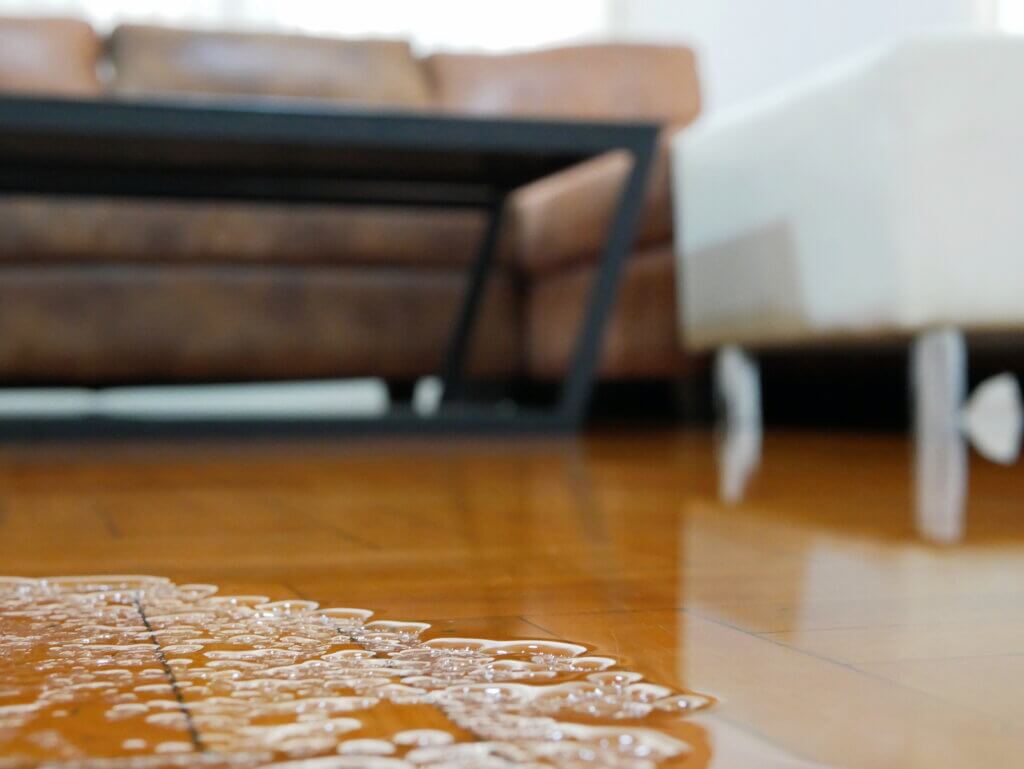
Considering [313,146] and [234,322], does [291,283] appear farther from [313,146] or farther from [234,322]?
[313,146]

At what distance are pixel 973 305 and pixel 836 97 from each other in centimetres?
28

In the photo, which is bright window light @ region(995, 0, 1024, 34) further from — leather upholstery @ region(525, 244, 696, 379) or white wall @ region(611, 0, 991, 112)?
leather upholstery @ region(525, 244, 696, 379)

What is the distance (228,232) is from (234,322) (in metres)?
0.14

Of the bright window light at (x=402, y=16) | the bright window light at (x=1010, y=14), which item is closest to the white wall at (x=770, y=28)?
the bright window light at (x=1010, y=14)

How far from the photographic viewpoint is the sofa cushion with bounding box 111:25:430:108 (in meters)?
2.46

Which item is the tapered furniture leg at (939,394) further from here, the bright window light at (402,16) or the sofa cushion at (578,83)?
the bright window light at (402,16)

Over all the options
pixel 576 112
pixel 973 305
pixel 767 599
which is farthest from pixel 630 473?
pixel 576 112

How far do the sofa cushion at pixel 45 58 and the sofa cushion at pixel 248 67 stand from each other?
0.19 feet

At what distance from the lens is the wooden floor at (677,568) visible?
28 centimetres

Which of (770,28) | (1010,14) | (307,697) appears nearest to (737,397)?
(307,697)

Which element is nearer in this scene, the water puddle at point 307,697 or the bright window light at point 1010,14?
the water puddle at point 307,697

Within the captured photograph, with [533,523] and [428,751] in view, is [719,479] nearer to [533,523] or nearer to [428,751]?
[533,523]

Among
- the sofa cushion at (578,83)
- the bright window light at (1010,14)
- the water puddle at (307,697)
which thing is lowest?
the water puddle at (307,697)

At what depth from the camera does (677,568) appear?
1.68ft
